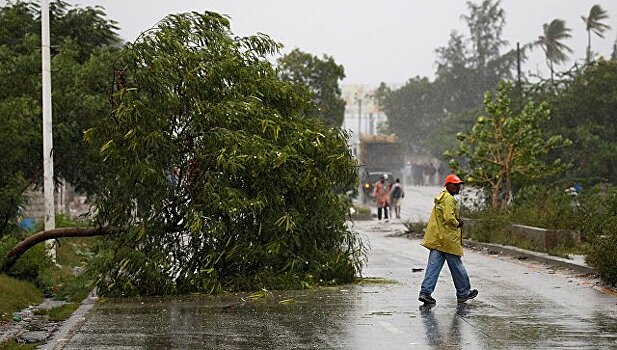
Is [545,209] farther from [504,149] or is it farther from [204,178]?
[204,178]

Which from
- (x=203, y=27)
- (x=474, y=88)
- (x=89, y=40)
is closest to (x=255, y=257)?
(x=203, y=27)

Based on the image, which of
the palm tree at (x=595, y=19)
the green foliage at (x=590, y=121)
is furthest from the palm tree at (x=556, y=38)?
the green foliage at (x=590, y=121)

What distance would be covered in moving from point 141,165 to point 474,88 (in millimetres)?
95817

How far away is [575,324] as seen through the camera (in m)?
12.9

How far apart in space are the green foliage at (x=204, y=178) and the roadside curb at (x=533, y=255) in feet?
16.1

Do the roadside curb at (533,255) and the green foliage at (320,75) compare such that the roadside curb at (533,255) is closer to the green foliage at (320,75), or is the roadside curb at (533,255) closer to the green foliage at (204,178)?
the green foliage at (204,178)

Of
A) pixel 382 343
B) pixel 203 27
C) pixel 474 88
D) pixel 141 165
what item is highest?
pixel 474 88

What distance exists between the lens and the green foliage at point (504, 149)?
31.3m

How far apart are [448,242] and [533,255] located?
28.2 ft

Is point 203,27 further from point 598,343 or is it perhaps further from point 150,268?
point 598,343

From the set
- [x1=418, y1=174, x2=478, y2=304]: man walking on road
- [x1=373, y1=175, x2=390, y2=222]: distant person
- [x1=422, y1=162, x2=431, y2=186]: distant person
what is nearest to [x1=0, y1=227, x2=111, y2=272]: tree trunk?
[x1=418, y1=174, x2=478, y2=304]: man walking on road

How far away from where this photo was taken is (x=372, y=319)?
45.1 ft

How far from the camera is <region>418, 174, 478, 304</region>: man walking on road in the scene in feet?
50.7

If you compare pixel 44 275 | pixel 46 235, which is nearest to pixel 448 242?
pixel 46 235
